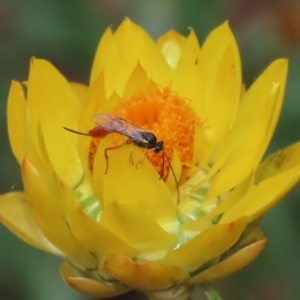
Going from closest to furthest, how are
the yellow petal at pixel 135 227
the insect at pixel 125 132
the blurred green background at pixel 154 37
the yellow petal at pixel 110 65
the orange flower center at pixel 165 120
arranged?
the yellow petal at pixel 135 227 → the insect at pixel 125 132 → the orange flower center at pixel 165 120 → the yellow petal at pixel 110 65 → the blurred green background at pixel 154 37

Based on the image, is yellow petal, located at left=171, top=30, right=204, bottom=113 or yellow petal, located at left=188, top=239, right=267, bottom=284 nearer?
yellow petal, located at left=188, top=239, right=267, bottom=284

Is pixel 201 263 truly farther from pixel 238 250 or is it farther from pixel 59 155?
pixel 59 155

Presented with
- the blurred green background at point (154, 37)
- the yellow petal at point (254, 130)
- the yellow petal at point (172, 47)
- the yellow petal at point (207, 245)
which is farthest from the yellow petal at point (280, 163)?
the blurred green background at point (154, 37)

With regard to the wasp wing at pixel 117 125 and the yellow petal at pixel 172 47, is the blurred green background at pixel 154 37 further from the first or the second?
the wasp wing at pixel 117 125

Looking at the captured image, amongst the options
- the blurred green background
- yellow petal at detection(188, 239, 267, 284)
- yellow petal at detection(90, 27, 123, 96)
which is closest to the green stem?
yellow petal at detection(188, 239, 267, 284)

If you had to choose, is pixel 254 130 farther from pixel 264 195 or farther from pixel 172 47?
pixel 172 47

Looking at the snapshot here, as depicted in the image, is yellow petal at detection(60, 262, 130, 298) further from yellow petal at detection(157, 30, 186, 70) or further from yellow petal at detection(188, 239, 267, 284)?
yellow petal at detection(157, 30, 186, 70)
